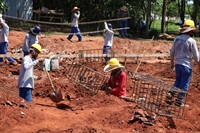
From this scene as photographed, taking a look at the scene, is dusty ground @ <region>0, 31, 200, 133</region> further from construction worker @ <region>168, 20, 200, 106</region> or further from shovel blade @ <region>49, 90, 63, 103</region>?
construction worker @ <region>168, 20, 200, 106</region>

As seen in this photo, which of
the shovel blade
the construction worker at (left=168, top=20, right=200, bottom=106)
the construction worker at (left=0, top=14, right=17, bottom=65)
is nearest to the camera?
the construction worker at (left=168, top=20, right=200, bottom=106)

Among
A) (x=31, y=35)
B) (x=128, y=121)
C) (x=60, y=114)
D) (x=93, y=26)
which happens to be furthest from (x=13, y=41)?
(x=128, y=121)

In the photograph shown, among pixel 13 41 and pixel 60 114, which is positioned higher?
pixel 13 41

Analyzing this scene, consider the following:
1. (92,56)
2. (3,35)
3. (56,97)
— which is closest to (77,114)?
(56,97)

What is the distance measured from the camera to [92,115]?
7.52 meters

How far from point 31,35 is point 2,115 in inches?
235

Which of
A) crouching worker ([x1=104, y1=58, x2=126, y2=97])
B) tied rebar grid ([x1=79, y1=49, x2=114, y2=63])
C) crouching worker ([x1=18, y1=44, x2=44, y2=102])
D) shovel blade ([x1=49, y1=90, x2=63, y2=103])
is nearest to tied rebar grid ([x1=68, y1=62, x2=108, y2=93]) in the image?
shovel blade ([x1=49, y1=90, x2=63, y2=103])

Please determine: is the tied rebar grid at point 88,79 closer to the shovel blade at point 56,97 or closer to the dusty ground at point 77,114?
the dusty ground at point 77,114

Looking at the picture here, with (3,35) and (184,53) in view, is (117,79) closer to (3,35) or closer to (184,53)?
(184,53)

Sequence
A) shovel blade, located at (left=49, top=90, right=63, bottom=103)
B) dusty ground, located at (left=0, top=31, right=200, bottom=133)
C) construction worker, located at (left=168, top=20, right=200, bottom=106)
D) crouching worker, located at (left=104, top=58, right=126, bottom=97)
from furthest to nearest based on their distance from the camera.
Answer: shovel blade, located at (left=49, top=90, right=63, bottom=103) → crouching worker, located at (left=104, top=58, right=126, bottom=97) → construction worker, located at (left=168, top=20, right=200, bottom=106) → dusty ground, located at (left=0, top=31, right=200, bottom=133)

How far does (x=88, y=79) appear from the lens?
37.1 ft

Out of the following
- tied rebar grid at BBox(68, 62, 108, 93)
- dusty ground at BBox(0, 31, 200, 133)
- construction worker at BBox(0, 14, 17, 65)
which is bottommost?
dusty ground at BBox(0, 31, 200, 133)

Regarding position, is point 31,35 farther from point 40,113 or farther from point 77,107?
point 40,113

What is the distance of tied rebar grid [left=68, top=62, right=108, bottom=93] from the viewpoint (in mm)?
10278
